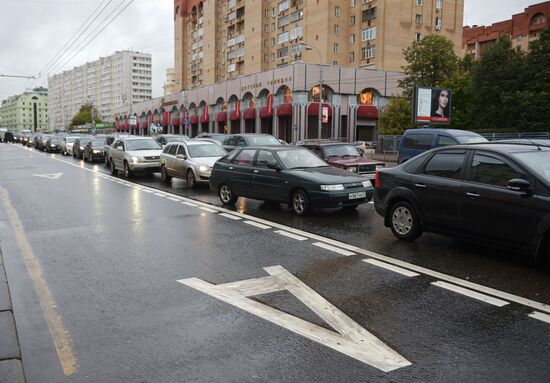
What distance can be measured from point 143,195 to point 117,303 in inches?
379

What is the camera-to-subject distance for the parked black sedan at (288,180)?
34.4 feet

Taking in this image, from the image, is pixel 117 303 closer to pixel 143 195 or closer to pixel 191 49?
pixel 143 195

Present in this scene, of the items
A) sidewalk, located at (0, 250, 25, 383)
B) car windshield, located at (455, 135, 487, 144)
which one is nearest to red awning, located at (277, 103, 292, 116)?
car windshield, located at (455, 135, 487, 144)

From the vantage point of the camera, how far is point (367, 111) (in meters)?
61.5

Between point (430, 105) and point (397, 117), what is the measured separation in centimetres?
1974

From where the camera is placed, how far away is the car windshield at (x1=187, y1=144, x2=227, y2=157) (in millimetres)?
17141

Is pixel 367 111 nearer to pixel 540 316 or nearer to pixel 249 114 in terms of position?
pixel 249 114

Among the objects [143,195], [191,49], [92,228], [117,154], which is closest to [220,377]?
[92,228]

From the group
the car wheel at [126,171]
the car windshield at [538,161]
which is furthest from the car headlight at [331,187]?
the car wheel at [126,171]

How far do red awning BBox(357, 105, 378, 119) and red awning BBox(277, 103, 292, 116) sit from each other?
8781 millimetres

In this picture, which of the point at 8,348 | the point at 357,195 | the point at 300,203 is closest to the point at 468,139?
the point at 357,195

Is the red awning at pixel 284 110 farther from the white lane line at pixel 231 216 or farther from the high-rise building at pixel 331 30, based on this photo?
the white lane line at pixel 231 216

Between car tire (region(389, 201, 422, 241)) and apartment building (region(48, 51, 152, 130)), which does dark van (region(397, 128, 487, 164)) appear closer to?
car tire (region(389, 201, 422, 241))

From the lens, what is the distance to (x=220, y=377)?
12.2 feet
